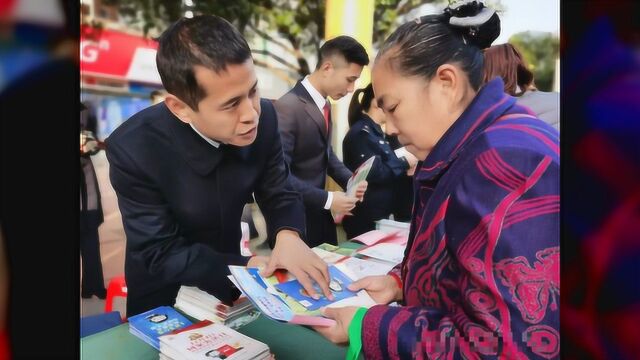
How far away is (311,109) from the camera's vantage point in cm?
135

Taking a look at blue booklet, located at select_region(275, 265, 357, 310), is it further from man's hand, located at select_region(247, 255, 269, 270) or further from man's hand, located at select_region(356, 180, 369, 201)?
man's hand, located at select_region(356, 180, 369, 201)

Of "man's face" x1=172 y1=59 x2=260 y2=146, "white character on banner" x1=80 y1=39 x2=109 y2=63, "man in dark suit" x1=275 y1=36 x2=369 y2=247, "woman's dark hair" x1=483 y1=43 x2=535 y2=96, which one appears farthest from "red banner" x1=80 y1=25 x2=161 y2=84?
"woman's dark hair" x1=483 y1=43 x2=535 y2=96

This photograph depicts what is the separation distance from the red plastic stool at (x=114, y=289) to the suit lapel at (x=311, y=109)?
0.66 metres

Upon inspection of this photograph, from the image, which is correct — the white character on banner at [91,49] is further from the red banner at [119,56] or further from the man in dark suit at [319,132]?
the man in dark suit at [319,132]

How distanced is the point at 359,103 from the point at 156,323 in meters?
0.80

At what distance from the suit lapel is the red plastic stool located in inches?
26.1

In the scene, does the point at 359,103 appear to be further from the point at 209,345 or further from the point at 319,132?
the point at 209,345

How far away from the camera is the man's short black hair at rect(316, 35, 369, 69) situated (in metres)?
1.30

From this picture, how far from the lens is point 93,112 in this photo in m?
1.16

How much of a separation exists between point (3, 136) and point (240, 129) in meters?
0.53

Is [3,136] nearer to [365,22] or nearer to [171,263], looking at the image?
[171,263]

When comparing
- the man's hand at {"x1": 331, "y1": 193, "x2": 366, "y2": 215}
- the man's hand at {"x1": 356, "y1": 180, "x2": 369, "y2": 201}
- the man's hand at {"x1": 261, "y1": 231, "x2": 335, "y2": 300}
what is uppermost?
the man's hand at {"x1": 356, "y1": 180, "x2": 369, "y2": 201}

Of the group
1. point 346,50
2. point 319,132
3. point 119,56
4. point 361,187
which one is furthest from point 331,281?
point 119,56
